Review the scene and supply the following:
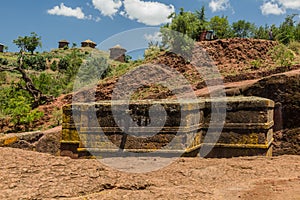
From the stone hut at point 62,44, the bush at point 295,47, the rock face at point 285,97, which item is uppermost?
the stone hut at point 62,44

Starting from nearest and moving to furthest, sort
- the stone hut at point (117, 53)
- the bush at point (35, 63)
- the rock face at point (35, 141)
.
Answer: the rock face at point (35, 141) < the stone hut at point (117, 53) < the bush at point (35, 63)

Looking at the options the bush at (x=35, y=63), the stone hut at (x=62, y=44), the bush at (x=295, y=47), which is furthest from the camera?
the stone hut at (x=62, y=44)

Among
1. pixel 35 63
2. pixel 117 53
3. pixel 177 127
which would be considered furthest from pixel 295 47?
pixel 35 63

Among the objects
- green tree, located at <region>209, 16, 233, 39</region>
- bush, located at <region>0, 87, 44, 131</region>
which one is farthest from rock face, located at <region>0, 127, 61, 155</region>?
green tree, located at <region>209, 16, 233, 39</region>

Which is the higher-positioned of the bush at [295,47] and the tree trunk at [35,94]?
the bush at [295,47]

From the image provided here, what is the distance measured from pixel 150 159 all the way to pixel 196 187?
4.95 ft

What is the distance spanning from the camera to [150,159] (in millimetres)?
4445

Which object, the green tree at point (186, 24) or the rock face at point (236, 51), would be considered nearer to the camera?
the rock face at point (236, 51)

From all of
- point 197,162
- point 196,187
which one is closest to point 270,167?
point 197,162

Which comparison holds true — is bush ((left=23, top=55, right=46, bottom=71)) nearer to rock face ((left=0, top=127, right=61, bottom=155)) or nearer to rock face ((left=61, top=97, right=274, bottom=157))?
rock face ((left=0, top=127, right=61, bottom=155))

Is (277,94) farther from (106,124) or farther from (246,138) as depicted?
(106,124)

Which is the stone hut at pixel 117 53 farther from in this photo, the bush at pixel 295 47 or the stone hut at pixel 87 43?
the bush at pixel 295 47

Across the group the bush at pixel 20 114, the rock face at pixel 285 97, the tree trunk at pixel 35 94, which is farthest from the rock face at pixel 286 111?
the tree trunk at pixel 35 94

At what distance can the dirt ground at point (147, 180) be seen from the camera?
2648mm
